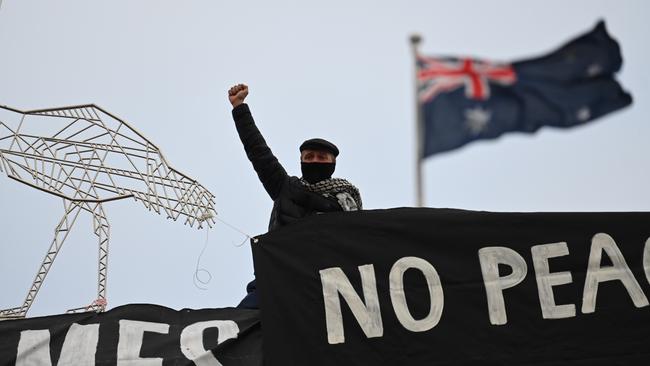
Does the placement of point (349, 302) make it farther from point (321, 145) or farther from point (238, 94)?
point (238, 94)

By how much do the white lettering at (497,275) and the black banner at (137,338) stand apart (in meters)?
1.48

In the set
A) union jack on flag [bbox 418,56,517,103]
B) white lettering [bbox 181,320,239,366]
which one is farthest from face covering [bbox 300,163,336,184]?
union jack on flag [bbox 418,56,517,103]

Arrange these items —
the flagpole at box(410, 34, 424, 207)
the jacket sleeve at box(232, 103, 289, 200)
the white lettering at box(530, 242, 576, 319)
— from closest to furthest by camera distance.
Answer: the white lettering at box(530, 242, 576, 319)
the jacket sleeve at box(232, 103, 289, 200)
the flagpole at box(410, 34, 424, 207)

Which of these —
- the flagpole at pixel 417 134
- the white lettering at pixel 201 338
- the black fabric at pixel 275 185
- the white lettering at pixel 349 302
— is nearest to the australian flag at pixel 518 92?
the flagpole at pixel 417 134

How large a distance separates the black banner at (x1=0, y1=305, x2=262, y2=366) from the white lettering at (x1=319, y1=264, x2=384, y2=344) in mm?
531

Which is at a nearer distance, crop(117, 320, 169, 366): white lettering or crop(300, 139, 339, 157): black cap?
crop(117, 320, 169, 366): white lettering

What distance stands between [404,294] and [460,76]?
13.7 feet

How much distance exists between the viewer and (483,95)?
989 cm

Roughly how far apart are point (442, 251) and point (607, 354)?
118 centimetres

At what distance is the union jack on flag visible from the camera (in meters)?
9.91

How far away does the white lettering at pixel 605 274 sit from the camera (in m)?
6.27

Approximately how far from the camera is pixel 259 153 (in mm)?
6742

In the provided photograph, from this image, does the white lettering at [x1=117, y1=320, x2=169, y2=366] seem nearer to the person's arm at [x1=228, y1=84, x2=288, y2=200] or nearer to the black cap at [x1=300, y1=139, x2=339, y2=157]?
the person's arm at [x1=228, y1=84, x2=288, y2=200]

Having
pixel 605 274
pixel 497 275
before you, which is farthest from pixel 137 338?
pixel 605 274
